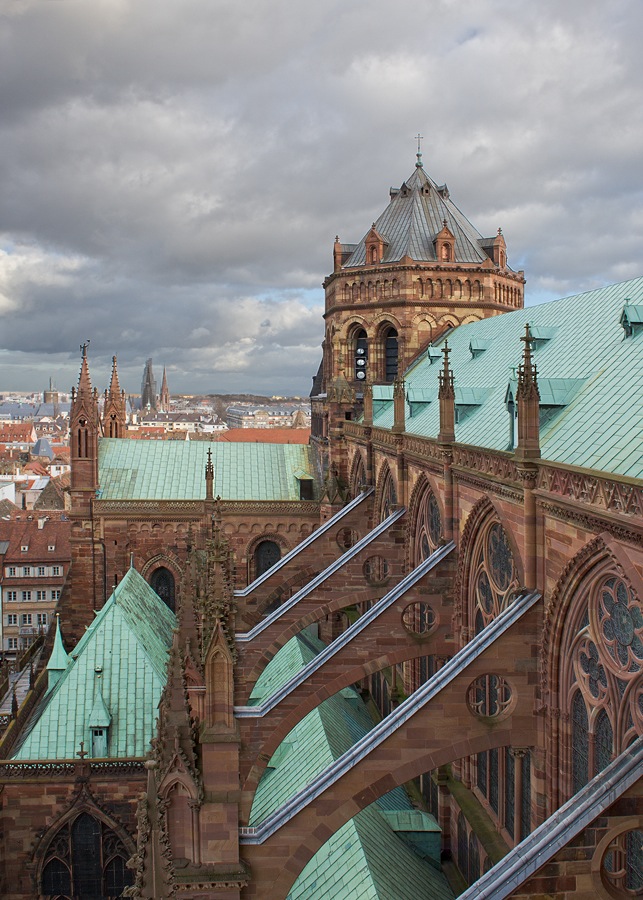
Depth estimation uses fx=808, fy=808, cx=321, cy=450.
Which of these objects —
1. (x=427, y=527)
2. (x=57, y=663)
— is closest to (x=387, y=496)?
(x=427, y=527)

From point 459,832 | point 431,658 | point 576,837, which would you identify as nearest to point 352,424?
point 431,658

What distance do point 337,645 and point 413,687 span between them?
30.5 ft

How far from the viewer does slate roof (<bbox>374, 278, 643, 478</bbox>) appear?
1380cm

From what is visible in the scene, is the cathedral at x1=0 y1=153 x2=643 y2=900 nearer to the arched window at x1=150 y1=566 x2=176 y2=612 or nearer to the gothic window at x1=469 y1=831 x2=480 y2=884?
the gothic window at x1=469 y1=831 x2=480 y2=884

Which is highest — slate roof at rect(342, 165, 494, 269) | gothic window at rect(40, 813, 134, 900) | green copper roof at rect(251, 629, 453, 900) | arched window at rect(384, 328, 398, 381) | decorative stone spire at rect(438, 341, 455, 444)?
slate roof at rect(342, 165, 494, 269)

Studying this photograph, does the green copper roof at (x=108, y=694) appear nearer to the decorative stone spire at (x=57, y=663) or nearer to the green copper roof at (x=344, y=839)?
the decorative stone spire at (x=57, y=663)

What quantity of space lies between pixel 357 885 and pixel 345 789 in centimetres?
411

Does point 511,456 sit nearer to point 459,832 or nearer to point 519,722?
point 519,722

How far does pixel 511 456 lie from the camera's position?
15648mm

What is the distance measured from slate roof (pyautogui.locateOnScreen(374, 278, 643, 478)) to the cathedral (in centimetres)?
9

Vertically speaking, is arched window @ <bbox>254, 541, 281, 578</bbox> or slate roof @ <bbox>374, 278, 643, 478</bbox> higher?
slate roof @ <bbox>374, 278, 643, 478</bbox>

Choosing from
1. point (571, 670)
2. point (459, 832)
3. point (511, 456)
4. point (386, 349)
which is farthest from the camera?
point (386, 349)

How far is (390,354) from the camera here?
41.9 meters

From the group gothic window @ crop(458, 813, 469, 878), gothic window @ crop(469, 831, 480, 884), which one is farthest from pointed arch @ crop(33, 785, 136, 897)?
gothic window @ crop(469, 831, 480, 884)
